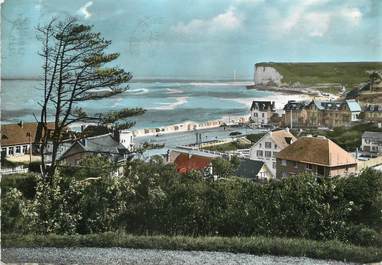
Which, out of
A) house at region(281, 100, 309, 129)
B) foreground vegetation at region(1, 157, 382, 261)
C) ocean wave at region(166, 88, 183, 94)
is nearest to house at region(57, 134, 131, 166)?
foreground vegetation at region(1, 157, 382, 261)

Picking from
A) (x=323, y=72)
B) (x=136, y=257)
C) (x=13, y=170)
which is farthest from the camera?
(x=13, y=170)

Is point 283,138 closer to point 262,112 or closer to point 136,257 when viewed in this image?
point 262,112

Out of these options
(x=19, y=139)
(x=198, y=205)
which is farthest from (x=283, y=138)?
(x=19, y=139)

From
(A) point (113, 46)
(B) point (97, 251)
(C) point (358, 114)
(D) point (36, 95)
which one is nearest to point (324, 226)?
(C) point (358, 114)

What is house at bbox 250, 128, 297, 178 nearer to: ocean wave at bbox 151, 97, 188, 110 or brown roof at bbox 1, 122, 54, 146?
ocean wave at bbox 151, 97, 188, 110

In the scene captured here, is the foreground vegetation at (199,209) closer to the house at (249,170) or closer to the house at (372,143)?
the house at (249,170)

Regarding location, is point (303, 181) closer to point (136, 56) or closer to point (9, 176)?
point (136, 56)
